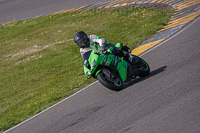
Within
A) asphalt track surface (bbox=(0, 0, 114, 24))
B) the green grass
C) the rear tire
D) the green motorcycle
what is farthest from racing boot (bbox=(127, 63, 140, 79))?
asphalt track surface (bbox=(0, 0, 114, 24))

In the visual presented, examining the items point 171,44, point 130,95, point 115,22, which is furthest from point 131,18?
point 130,95

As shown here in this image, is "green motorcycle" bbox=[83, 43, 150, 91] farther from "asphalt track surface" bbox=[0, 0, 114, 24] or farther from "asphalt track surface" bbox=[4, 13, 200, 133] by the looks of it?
"asphalt track surface" bbox=[0, 0, 114, 24]

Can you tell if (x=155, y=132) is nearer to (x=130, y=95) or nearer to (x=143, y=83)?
(x=130, y=95)

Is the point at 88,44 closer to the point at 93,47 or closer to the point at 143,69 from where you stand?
the point at 93,47

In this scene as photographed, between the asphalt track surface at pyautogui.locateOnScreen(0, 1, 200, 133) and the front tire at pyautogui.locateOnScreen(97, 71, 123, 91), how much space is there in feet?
0.59

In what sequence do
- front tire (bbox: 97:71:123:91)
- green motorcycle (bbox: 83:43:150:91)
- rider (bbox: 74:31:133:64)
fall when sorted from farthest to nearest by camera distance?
rider (bbox: 74:31:133:64) → green motorcycle (bbox: 83:43:150:91) → front tire (bbox: 97:71:123:91)

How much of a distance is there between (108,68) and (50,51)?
700cm

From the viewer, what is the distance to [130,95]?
304 inches

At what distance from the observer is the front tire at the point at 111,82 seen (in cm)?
782

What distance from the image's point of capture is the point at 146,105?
682cm

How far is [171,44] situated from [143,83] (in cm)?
288

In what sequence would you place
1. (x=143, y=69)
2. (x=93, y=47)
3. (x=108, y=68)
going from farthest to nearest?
(x=143, y=69), (x=93, y=47), (x=108, y=68)

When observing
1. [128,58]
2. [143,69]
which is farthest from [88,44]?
[143,69]

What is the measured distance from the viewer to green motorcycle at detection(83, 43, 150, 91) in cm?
794
